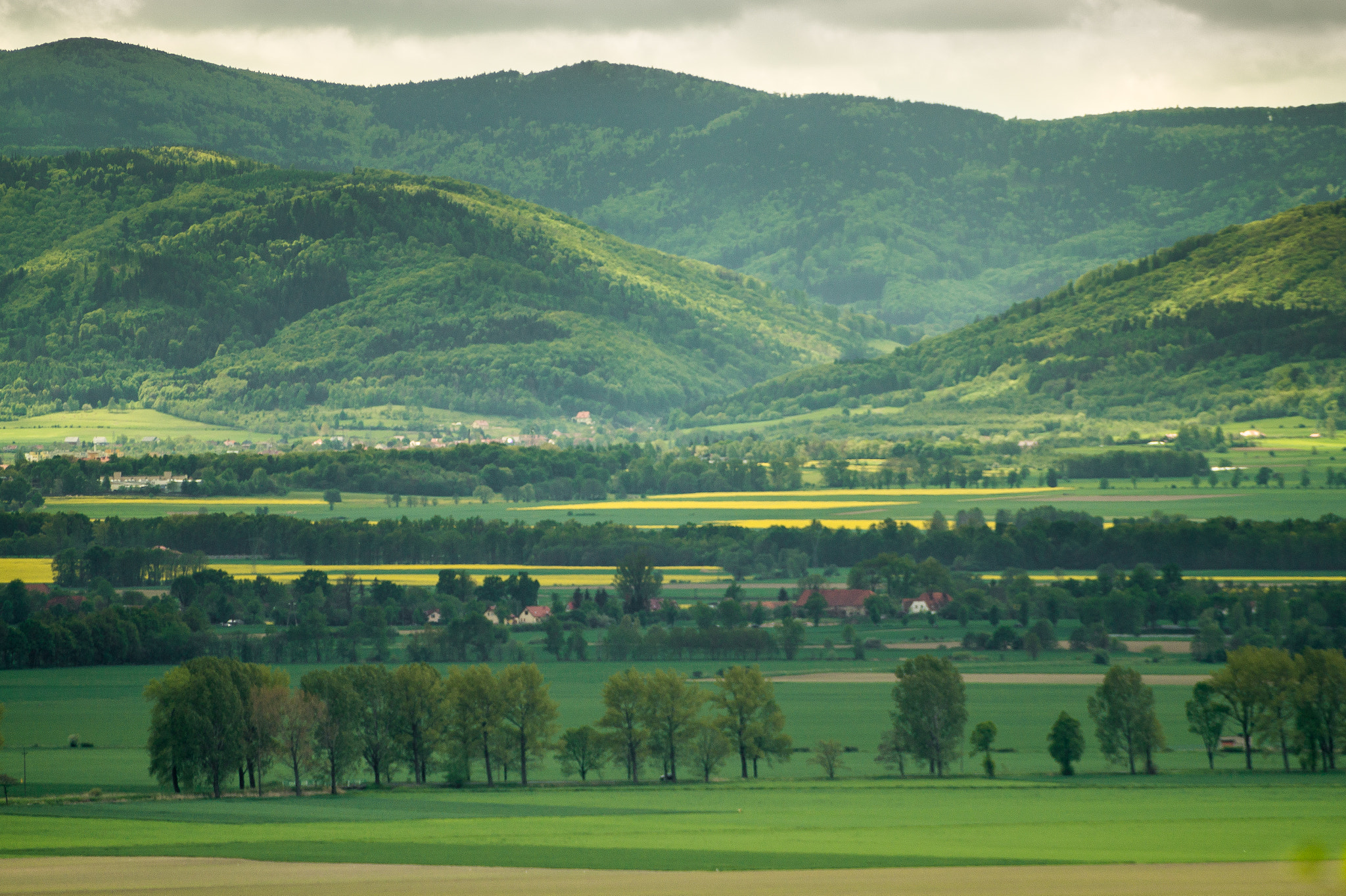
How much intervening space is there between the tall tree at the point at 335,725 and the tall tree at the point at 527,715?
5910 millimetres

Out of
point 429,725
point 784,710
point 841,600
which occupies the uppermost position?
point 841,600

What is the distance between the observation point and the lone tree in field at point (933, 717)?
66938 mm

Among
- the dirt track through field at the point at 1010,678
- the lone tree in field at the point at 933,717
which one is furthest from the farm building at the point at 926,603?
the lone tree in field at the point at 933,717

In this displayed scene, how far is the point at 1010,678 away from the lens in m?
86.9

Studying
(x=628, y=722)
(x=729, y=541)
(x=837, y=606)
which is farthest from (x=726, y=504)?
(x=628, y=722)

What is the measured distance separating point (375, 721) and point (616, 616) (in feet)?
146

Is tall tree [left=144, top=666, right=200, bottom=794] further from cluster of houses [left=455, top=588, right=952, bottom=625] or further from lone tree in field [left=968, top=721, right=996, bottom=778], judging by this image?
cluster of houses [left=455, top=588, right=952, bottom=625]

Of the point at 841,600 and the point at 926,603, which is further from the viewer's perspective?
the point at 926,603

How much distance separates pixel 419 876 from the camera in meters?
43.2

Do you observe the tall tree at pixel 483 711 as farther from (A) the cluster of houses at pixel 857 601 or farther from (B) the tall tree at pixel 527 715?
(A) the cluster of houses at pixel 857 601

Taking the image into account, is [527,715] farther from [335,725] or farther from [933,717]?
[933,717]

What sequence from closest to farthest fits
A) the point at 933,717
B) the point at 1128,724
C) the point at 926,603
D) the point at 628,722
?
the point at 1128,724 → the point at 628,722 → the point at 933,717 → the point at 926,603

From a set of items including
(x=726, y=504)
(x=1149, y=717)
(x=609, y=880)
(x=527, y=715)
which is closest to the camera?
(x=609, y=880)

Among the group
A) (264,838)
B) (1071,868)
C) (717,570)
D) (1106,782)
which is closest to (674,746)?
(1106,782)
